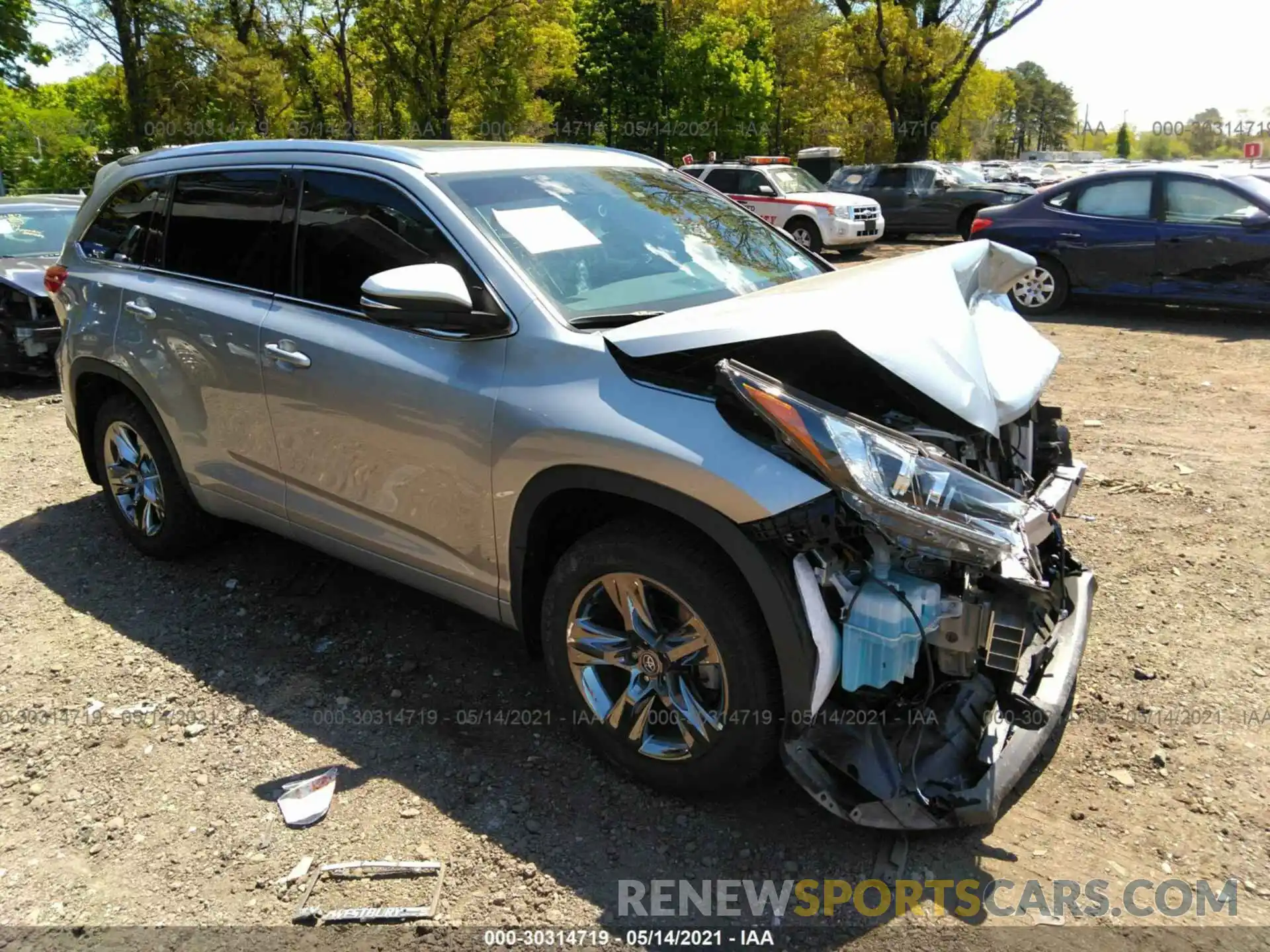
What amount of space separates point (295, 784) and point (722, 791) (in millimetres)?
1419

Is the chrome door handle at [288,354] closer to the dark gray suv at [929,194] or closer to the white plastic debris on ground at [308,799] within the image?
the white plastic debris on ground at [308,799]

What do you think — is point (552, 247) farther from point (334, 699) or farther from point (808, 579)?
point (334, 699)

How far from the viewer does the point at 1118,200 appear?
10336mm

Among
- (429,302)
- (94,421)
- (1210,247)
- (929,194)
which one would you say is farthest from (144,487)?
(929,194)

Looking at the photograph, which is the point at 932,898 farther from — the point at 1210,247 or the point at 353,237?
the point at 1210,247

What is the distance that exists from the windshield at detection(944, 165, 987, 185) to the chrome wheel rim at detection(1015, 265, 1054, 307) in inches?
398

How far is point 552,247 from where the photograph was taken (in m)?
3.29

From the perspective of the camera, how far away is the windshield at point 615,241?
322cm

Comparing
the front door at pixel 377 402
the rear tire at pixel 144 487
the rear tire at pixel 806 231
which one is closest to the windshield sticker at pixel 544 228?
the front door at pixel 377 402

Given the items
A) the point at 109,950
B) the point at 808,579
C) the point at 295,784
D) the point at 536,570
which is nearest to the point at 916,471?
the point at 808,579

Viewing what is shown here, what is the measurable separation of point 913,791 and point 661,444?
1.13m

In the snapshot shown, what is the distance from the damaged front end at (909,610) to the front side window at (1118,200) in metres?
8.93

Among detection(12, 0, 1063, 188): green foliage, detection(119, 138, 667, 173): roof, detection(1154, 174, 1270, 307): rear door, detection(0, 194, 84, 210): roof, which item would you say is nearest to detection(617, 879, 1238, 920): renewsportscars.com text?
detection(119, 138, 667, 173): roof

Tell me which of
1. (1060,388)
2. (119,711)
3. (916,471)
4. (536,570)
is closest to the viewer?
(916,471)
